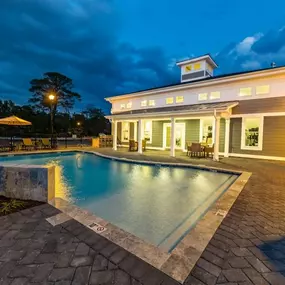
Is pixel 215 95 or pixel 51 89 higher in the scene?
pixel 51 89

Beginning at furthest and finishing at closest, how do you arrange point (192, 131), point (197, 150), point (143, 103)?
point (143, 103)
point (192, 131)
point (197, 150)

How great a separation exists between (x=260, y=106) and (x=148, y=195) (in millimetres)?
8446

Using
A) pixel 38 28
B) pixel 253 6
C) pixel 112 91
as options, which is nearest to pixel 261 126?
pixel 38 28

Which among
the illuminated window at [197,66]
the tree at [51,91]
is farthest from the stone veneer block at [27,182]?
the tree at [51,91]

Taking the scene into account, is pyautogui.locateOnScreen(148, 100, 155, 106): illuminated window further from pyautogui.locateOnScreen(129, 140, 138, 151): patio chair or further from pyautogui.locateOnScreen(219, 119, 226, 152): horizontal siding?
pyautogui.locateOnScreen(219, 119, 226, 152): horizontal siding

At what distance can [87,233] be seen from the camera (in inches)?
97.4

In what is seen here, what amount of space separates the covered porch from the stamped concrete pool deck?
741 centimetres

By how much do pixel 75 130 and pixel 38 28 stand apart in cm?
1659

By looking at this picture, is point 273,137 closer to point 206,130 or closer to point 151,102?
point 206,130

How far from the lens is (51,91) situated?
97.9 feet

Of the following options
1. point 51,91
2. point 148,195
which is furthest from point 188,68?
point 51,91

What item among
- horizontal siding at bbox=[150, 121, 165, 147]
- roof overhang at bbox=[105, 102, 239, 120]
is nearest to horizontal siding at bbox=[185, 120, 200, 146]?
roof overhang at bbox=[105, 102, 239, 120]

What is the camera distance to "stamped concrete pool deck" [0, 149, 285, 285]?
1.70 meters

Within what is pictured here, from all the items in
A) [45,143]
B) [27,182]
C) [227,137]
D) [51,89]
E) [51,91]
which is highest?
[51,89]
